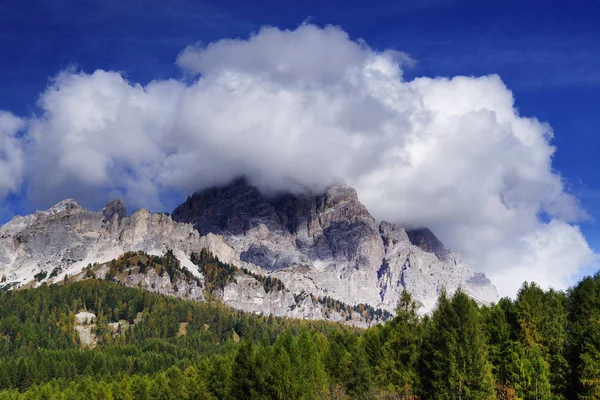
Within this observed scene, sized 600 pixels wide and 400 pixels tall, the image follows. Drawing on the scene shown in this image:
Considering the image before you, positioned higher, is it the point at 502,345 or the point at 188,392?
the point at 502,345

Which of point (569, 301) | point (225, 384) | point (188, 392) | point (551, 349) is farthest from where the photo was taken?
point (188, 392)

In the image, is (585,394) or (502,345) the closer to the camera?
(585,394)

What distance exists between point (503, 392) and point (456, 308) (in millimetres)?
12088

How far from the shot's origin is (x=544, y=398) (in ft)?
200

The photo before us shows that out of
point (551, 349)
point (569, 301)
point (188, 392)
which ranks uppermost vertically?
point (569, 301)

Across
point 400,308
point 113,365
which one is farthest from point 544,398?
point 113,365

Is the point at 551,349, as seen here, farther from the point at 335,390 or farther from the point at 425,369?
the point at 335,390

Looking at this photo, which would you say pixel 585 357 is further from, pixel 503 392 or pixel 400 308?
pixel 400 308

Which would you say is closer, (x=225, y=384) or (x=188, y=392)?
(x=225, y=384)

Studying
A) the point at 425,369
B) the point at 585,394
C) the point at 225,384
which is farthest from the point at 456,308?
the point at 225,384

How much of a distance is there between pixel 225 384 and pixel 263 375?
16430mm

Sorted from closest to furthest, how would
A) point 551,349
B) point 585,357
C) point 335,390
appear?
point 585,357
point 551,349
point 335,390

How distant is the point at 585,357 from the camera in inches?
2375

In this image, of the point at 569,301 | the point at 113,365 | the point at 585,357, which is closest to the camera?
the point at 585,357
